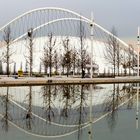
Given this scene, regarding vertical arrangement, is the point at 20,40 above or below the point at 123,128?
above

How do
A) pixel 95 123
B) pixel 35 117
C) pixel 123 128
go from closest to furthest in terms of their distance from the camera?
pixel 123 128 < pixel 95 123 < pixel 35 117

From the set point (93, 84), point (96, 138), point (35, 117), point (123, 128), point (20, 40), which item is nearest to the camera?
point (96, 138)

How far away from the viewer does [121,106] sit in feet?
74.9

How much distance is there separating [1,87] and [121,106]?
18.6 metres

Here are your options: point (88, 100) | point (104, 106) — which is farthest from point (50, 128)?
point (88, 100)

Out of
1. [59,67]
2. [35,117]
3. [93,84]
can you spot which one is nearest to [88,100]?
[35,117]

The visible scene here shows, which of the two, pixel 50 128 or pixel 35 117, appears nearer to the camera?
pixel 50 128

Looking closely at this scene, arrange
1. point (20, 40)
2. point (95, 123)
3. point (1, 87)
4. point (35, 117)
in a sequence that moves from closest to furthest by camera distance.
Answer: point (95, 123) → point (35, 117) → point (1, 87) → point (20, 40)

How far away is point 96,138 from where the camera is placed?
13.4 meters

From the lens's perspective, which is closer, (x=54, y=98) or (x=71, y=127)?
(x=71, y=127)

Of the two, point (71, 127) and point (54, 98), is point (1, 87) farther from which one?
point (71, 127)

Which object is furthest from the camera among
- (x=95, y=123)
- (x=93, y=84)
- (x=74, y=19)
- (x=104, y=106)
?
(x=74, y=19)

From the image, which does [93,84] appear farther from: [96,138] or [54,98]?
[96,138]

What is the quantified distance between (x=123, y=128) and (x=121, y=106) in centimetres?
745
